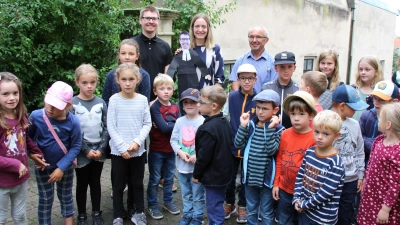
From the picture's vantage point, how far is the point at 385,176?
9.25 ft

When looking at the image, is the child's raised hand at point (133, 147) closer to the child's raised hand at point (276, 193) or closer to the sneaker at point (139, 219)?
the sneaker at point (139, 219)

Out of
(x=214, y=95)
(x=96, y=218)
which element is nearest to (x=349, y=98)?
(x=214, y=95)

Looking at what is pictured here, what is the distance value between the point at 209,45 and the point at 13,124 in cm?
251

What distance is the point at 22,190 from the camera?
3178mm

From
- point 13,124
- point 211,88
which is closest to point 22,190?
point 13,124

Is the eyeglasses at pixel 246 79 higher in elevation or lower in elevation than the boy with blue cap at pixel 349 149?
higher

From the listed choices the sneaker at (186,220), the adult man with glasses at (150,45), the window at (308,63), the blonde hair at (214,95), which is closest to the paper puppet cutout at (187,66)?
the adult man with glasses at (150,45)

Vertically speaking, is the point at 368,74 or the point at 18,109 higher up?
the point at 368,74

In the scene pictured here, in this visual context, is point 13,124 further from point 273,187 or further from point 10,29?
point 10,29

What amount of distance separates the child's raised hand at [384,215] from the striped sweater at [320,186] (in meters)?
0.32

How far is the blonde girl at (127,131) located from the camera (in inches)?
141

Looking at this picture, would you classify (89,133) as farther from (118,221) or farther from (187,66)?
(187,66)

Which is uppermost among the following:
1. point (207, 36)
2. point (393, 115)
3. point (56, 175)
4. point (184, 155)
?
point (207, 36)

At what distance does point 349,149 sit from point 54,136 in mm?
2645
